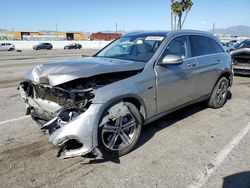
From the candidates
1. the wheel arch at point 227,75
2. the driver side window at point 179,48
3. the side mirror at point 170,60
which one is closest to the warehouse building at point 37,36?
the wheel arch at point 227,75

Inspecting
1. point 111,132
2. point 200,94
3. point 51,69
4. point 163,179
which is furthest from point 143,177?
point 200,94

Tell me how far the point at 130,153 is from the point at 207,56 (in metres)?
2.94

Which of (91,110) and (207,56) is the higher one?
(207,56)

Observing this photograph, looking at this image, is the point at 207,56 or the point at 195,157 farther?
the point at 207,56

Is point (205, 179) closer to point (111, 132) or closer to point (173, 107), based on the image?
point (111, 132)

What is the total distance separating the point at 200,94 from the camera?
5.53m

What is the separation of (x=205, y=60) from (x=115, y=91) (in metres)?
2.76

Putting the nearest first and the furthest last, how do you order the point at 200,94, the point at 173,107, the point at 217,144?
the point at 217,144, the point at 173,107, the point at 200,94

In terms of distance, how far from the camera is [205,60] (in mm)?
5516

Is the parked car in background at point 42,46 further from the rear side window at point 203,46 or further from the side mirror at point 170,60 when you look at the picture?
the side mirror at point 170,60

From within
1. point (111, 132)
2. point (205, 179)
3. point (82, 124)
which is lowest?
point (205, 179)

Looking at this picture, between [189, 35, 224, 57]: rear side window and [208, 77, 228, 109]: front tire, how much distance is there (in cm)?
77

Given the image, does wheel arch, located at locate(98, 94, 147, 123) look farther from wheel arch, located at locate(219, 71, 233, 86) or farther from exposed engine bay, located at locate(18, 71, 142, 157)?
wheel arch, located at locate(219, 71, 233, 86)

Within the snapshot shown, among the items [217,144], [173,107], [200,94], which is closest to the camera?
[217,144]
